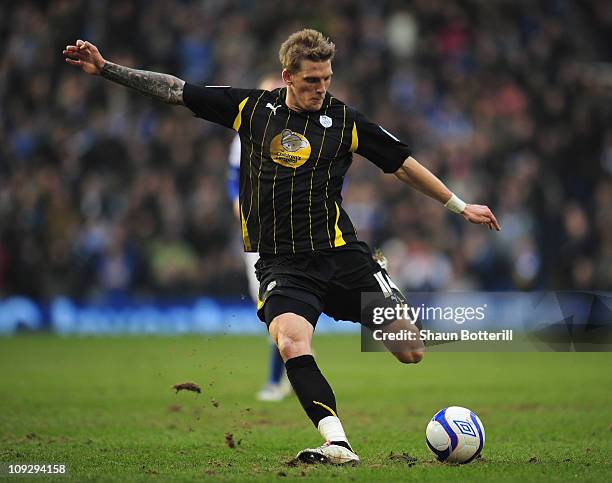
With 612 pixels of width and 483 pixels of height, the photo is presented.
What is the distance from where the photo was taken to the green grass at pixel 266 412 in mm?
6316

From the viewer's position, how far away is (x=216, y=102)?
22.1ft

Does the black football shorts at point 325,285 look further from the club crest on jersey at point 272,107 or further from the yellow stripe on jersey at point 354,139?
the club crest on jersey at point 272,107

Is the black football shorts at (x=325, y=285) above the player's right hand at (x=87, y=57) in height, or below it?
below

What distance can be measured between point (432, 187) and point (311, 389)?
5.02 ft

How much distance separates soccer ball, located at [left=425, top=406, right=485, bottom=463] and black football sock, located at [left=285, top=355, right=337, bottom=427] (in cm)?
68

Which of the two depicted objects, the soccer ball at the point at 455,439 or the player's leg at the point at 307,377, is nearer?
the player's leg at the point at 307,377

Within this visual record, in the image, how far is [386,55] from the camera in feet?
72.5

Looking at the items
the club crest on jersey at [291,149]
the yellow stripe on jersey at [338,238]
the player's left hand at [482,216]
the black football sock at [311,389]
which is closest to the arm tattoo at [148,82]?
the club crest on jersey at [291,149]

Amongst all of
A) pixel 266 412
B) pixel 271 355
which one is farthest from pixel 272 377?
pixel 266 412

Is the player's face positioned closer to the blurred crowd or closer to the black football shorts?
the black football shorts

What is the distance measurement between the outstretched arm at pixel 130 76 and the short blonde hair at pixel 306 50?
0.72 m

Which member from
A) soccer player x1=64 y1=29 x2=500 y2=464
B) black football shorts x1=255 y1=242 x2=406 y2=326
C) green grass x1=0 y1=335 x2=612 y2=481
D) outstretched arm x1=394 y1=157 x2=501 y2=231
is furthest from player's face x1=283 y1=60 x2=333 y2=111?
green grass x1=0 y1=335 x2=612 y2=481

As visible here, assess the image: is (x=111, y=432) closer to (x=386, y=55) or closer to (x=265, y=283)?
(x=265, y=283)

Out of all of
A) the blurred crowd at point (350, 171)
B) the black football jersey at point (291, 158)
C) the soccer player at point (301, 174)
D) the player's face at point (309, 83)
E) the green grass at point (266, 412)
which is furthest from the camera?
the blurred crowd at point (350, 171)
